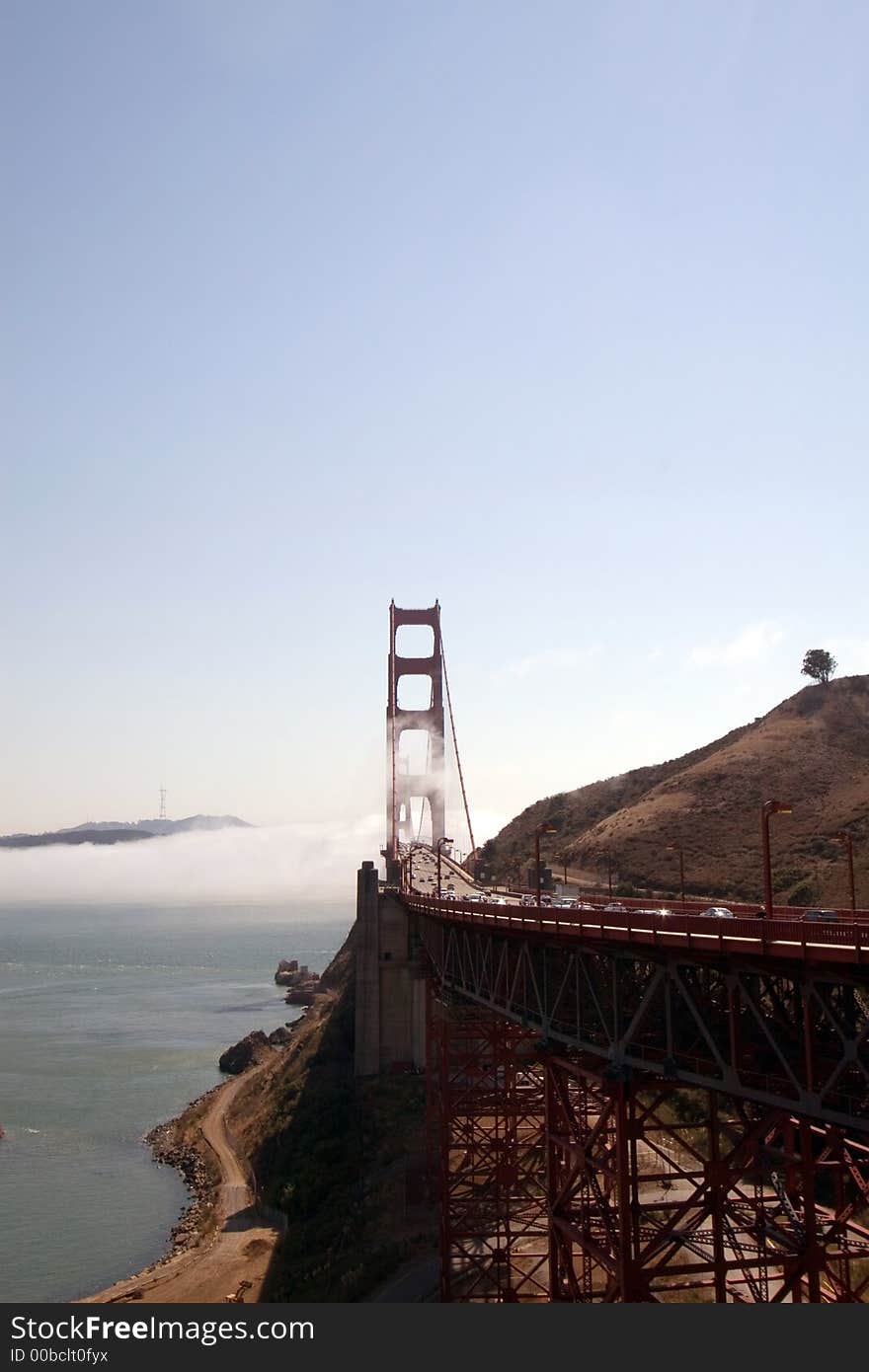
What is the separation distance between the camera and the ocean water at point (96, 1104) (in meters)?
43.8

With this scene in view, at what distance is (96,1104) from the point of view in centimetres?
6788

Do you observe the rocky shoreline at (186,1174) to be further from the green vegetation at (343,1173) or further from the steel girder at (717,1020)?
the steel girder at (717,1020)

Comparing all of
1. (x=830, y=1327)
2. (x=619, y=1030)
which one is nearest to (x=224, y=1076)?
(x=619, y=1030)

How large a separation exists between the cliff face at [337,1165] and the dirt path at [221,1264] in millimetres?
834

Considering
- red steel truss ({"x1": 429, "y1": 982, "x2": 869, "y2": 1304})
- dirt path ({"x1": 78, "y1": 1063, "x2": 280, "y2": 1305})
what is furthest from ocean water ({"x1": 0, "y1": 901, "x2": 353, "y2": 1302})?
red steel truss ({"x1": 429, "y1": 982, "x2": 869, "y2": 1304})

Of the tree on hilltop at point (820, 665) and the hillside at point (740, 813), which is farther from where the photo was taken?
the tree on hilltop at point (820, 665)

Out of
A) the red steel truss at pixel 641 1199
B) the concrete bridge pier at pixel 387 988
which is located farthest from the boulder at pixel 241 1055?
the red steel truss at pixel 641 1199

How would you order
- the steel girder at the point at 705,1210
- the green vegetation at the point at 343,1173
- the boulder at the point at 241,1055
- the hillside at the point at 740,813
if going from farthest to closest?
the boulder at the point at 241,1055, the hillside at the point at 740,813, the green vegetation at the point at 343,1173, the steel girder at the point at 705,1210

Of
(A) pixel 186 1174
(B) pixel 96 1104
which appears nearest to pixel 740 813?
(A) pixel 186 1174

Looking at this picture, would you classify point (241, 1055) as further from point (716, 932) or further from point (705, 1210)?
point (716, 932)

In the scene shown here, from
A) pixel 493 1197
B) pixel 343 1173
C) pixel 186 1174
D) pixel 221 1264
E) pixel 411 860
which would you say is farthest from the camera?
pixel 411 860

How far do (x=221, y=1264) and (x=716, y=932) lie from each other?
102 ft

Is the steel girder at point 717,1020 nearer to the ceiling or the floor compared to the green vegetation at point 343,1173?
nearer to the ceiling

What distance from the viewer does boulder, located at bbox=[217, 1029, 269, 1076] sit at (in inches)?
2943
